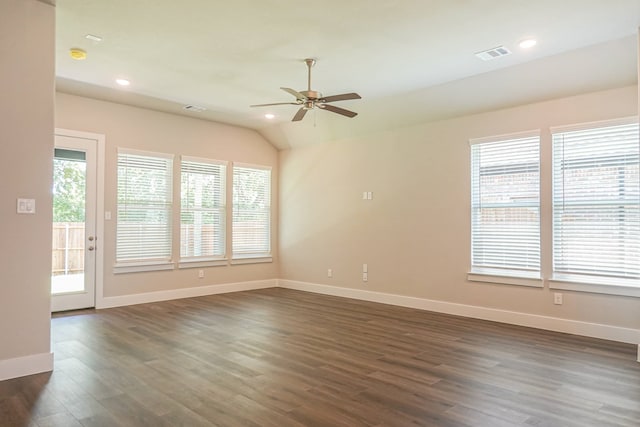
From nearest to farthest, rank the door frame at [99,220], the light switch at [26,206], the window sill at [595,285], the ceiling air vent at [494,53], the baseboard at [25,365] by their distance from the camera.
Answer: the baseboard at [25,365], the light switch at [26,206], the ceiling air vent at [494,53], the window sill at [595,285], the door frame at [99,220]

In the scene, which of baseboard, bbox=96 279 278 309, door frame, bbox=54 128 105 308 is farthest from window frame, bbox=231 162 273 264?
door frame, bbox=54 128 105 308

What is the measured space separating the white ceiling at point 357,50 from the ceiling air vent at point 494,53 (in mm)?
113

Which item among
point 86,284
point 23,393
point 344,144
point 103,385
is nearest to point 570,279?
point 344,144

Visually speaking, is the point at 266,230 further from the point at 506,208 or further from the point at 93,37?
the point at 93,37

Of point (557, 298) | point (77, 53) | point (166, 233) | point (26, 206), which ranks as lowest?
point (557, 298)

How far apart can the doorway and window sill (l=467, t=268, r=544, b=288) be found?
5.34 metres

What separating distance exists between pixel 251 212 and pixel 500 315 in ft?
15.5

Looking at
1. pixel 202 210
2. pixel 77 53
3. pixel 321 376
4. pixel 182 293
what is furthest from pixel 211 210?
pixel 321 376

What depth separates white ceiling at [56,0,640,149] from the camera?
337cm

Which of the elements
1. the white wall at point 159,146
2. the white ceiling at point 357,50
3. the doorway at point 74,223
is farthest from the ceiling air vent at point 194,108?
the doorway at point 74,223

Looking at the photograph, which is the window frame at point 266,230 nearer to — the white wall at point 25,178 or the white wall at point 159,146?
the white wall at point 159,146

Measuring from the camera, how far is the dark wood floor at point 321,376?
8.44 ft

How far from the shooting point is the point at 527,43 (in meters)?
3.96

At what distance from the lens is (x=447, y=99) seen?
5414mm
